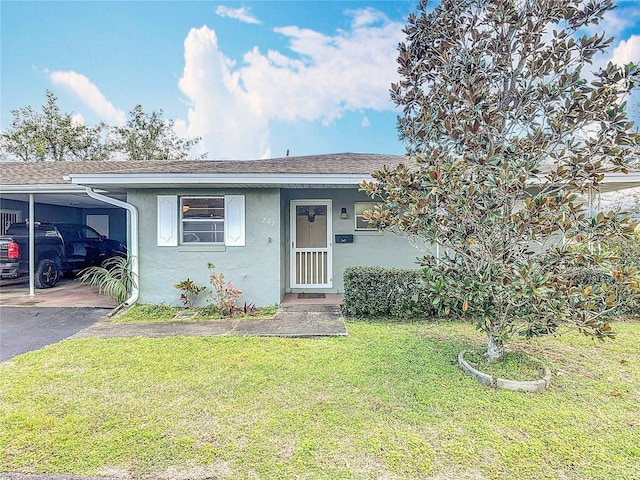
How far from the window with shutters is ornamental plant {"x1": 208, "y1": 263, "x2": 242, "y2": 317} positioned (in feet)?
2.11

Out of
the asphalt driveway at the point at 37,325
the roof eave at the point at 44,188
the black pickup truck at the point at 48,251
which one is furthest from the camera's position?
the black pickup truck at the point at 48,251

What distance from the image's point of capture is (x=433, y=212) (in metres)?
3.57

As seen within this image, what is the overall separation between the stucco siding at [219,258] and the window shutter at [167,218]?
149 mm

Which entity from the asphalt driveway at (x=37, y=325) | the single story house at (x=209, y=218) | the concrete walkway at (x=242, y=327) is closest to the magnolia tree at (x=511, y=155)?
the concrete walkway at (x=242, y=327)

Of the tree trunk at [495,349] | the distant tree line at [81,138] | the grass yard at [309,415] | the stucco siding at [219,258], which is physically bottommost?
the grass yard at [309,415]

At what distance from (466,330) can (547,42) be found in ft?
12.9

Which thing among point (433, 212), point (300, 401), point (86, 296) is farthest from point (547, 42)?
point (86, 296)

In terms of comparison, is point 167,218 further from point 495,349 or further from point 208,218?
point 495,349

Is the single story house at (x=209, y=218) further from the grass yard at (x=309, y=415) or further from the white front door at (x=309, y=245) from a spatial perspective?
the grass yard at (x=309, y=415)

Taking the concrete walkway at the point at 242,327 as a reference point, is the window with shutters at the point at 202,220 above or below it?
above

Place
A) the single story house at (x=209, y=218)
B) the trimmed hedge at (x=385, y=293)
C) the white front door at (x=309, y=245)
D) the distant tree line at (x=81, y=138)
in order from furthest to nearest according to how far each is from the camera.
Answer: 1. the distant tree line at (x=81, y=138)
2. the white front door at (x=309, y=245)
3. the single story house at (x=209, y=218)
4. the trimmed hedge at (x=385, y=293)

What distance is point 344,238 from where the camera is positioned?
7773 millimetres

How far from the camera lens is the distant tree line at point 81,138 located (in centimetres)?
2069

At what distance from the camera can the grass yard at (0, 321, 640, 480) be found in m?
2.29
